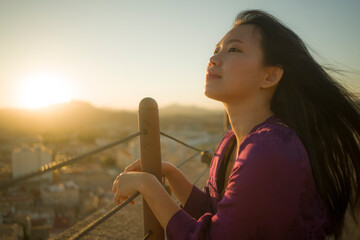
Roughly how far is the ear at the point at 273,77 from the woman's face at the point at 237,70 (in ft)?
0.08

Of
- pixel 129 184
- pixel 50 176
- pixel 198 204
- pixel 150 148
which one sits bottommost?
pixel 50 176

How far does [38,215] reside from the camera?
1692 centimetres

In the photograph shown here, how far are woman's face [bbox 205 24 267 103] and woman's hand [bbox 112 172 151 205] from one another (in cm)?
46

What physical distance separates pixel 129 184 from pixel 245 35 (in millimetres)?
837

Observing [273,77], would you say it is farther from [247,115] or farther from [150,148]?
[150,148]

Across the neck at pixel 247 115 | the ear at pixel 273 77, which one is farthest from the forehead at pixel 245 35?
the neck at pixel 247 115

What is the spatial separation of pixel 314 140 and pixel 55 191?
24.0m

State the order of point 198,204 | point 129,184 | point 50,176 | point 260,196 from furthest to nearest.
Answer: point 50,176
point 198,204
point 129,184
point 260,196

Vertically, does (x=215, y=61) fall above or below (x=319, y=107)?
above

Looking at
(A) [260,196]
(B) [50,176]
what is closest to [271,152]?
(A) [260,196]

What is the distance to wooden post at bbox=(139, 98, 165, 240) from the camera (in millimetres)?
1191

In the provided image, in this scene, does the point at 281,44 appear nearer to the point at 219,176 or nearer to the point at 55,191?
the point at 219,176

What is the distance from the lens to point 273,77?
47.2 inches

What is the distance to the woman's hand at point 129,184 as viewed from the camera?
1049mm
